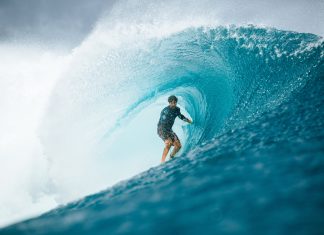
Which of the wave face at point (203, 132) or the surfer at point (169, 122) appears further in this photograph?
the surfer at point (169, 122)

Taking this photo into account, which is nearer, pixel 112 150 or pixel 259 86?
pixel 259 86

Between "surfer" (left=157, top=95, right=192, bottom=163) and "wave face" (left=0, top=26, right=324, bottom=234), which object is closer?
"wave face" (left=0, top=26, right=324, bottom=234)

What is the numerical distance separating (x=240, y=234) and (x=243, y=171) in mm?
967

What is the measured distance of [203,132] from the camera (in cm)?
769

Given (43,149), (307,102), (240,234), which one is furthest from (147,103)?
(240,234)

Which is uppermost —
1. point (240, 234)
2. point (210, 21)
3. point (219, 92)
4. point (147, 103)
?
point (210, 21)

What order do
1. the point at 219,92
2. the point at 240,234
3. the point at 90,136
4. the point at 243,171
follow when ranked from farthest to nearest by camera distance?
the point at 90,136 → the point at 219,92 → the point at 243,171 → the point at 240,234

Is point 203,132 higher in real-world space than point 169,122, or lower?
lower

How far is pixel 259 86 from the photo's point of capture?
6871mm

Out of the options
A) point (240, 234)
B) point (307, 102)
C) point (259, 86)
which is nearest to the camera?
point (240, 234)

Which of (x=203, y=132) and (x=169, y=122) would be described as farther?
(x=203, y=132)

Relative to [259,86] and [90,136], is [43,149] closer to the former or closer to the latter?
[90,136]

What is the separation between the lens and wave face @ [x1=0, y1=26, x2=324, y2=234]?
2088 millimetres

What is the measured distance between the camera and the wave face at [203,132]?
82.2 inches
